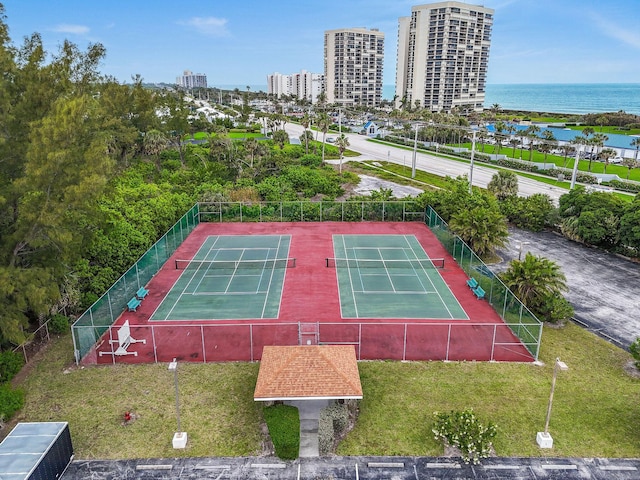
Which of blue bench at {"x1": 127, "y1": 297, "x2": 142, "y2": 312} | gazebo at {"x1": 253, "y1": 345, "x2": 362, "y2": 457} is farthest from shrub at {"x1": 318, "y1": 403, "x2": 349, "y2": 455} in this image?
blue bench at {"x1": 127, "y1": 297, "x2": 142, "y2": 312}

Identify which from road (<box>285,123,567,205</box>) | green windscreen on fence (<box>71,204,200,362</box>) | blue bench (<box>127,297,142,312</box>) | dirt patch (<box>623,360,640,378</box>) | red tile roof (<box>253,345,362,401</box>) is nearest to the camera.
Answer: red tile roof (<box>253,345,362,401</box>)

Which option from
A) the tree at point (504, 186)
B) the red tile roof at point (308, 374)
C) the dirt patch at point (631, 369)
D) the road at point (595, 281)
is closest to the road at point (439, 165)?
the tree at point (504, 186)

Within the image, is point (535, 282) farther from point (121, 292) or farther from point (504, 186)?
point (504, 186)

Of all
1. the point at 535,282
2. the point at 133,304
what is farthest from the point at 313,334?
the point at 535,282

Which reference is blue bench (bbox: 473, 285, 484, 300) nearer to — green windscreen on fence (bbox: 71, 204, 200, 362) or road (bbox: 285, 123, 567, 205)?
green windscreen on fence (bbox: 71, 204, 200, 362)

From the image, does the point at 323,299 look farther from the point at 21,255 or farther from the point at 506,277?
the point at 21,255

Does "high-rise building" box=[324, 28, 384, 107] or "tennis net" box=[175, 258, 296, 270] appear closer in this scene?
"tennis net" box=[175, 258, 296, 270]

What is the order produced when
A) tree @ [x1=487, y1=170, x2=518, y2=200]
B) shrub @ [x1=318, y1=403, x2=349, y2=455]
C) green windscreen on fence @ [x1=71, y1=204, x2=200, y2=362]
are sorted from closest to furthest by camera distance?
1. shrub @ [x1=318, y1=403, x2=349, y2=455]
2. green windscreen on fence @ [x1=71, y1=204, x2=200, y2=362]
3. tree @ [x1=487, y1=170, x2=518, y2=200]
